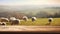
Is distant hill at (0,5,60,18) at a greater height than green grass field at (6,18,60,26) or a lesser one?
greater

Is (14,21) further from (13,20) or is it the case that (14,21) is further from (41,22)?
(41,22)

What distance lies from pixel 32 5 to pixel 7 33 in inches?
10.1

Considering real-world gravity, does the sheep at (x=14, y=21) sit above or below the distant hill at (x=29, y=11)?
below

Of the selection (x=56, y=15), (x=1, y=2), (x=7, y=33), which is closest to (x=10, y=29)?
(x=7, y=33)

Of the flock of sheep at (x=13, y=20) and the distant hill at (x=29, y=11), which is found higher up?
the distant hill at (x=29, y=11)

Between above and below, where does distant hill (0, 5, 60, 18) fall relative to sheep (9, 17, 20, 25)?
above

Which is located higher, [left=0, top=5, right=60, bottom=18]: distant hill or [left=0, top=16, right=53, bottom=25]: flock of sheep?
[left=0, top=5, right=60, bottom=18]: distant hill

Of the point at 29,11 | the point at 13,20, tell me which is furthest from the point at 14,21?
the point at 29,11

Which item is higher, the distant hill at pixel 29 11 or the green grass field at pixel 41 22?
the distant hill at pixel 29 11

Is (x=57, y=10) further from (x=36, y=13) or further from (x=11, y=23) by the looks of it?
(x=11, y=23)

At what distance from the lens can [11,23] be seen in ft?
3.11

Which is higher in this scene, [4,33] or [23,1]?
[23,1]

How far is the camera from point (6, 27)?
0.94 metres

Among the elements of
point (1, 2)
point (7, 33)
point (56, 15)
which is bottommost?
point (7, 33)
